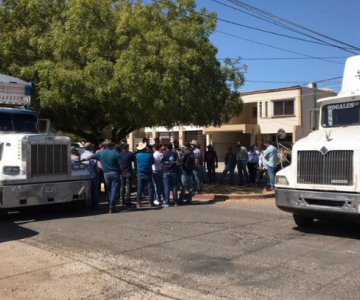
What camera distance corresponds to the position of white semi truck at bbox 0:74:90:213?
10.4 meters

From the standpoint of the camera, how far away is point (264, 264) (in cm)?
685

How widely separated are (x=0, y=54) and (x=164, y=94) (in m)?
6.16

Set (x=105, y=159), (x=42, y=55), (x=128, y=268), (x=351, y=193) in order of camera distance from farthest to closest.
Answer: (x=42, y=55), (x=105, y=159), (x=351, y=193), (x=128, y=268)

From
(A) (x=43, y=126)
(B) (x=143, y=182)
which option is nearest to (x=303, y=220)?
(B) (x=143, y=182)

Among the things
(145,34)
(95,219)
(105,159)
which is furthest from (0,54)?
(95,219)

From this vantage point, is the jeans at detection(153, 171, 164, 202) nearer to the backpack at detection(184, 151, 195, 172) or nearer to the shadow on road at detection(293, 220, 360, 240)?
the backpack at detection(184, 151, 195, 172)

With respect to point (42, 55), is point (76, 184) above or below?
below

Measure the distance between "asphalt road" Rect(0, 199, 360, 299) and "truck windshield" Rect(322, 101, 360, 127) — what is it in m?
2.07

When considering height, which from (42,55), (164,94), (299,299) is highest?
(42,55)

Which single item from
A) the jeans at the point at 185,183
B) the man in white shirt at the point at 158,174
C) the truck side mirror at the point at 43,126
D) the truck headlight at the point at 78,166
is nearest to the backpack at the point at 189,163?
the jeans at the point at 185,183

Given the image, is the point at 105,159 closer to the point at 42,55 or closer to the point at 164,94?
the point at 164,94

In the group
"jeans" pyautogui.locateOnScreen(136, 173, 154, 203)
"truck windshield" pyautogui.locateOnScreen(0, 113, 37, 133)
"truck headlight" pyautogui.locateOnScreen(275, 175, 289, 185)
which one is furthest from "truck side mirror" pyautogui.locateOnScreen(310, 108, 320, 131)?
"truck windshield" pyautogui.locateOnScreen(0, 113, 37, 133)

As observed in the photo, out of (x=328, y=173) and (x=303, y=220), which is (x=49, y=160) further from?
(x=328, y=173)

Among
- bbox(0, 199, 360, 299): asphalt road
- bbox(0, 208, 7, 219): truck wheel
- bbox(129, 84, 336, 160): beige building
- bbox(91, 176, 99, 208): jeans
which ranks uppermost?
bbox(129, 84, 336, 160): beige building
